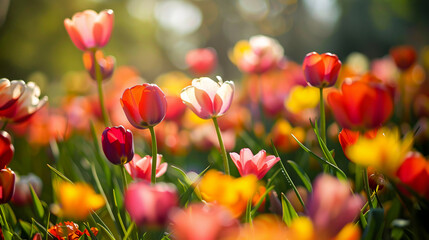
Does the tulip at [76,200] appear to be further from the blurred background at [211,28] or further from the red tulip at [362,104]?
the blurred background at [211,28]

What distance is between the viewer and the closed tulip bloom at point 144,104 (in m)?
0.67

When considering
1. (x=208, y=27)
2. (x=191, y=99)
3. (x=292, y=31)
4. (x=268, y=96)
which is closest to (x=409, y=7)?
(x=268, y=96)

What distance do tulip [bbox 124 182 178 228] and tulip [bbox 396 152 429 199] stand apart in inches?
11.9

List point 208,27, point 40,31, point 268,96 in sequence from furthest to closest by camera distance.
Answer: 1. point 208,27
2. point 40,31
3. point 268,96

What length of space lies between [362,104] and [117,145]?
41 centimetres

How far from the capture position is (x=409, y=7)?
571 centimetres

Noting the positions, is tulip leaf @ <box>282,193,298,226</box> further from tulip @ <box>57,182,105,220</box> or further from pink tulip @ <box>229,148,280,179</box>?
tulip @ <box>57,182,105,220</box>

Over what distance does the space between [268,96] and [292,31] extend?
11777mm

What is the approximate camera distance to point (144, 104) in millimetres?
674

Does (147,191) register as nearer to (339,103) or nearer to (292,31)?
(339,103)

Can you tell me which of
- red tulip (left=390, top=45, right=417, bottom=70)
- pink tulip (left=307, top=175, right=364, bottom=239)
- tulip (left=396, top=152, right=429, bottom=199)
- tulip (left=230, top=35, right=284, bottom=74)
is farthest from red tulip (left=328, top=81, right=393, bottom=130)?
red tulip (left=390, top=45, right=417, bottom=70)

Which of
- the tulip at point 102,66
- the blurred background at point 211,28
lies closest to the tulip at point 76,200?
the tulip at point 102,66

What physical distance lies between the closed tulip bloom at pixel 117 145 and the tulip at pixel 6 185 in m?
0.17

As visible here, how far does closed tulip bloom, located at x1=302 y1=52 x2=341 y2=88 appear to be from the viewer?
2.62 ft
